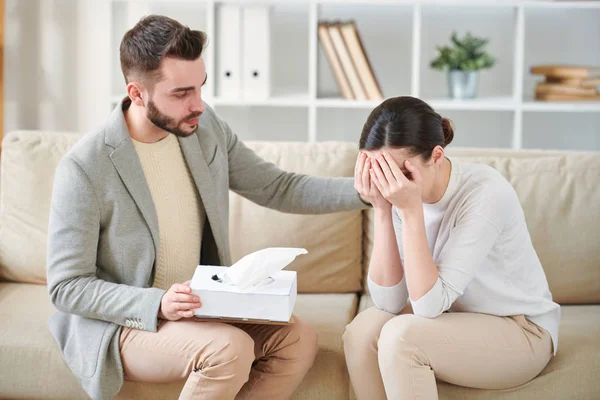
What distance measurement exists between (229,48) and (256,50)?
101 mm

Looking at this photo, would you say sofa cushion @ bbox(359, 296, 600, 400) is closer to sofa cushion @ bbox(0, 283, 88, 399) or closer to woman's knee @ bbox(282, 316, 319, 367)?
woman's knee @ bbox(282, 316, 319, 367)

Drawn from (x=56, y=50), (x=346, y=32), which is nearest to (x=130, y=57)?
(x=346, y=32)

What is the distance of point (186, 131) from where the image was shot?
187 centimetres

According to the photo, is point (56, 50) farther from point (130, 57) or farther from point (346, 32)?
point (130, 57)

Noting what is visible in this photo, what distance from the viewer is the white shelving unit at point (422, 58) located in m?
3.33

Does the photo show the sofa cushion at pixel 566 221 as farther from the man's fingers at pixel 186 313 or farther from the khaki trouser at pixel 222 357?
the man's fingers at pixel 186 313

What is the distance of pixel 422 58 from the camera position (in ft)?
11.1

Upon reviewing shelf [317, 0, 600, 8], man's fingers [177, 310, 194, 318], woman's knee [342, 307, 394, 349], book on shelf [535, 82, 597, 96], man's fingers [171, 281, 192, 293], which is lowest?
woman's knee [342, 307, 394, 349]

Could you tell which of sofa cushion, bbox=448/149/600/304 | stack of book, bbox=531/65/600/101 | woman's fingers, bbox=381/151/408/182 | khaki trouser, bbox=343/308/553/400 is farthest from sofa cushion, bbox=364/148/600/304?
stack of book, bbox=531/65/600/101

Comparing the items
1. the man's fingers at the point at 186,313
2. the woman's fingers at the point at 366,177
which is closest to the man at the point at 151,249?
the man's fingers at the point at 186,313

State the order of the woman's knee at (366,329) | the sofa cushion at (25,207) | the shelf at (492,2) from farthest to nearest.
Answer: the shelf at (492,2), the sofa cushion at (25,207), the woman's knee at (366,329)

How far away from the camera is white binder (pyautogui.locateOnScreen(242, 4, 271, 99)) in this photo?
3002mm

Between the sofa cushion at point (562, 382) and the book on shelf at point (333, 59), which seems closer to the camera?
the sofa cushion at point (562, 382)

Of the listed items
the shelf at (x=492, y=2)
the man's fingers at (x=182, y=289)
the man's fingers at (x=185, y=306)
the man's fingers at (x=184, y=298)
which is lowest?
the man's fingers at (x=185, y=306)
